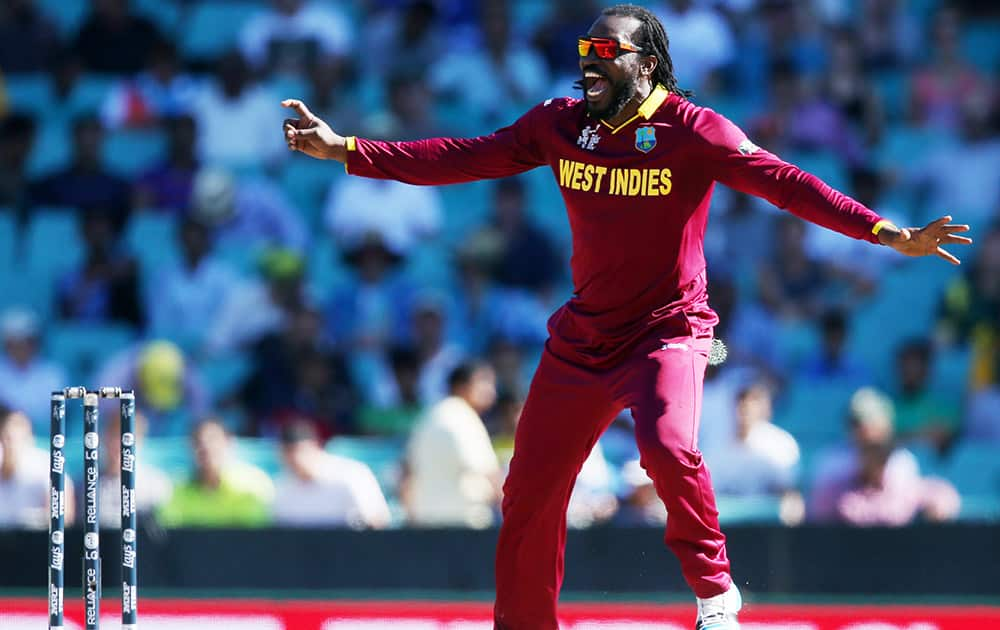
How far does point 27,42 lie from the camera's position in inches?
505

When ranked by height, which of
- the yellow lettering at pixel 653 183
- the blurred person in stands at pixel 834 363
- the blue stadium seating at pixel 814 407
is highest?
the yellow lettering at pixel 653 183

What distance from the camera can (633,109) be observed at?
215 inches

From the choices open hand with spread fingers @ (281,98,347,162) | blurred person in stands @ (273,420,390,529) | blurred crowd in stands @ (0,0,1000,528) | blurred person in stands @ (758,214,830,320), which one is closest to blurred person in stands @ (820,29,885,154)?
blurred crowd in stands @ (0,0,1000,528)

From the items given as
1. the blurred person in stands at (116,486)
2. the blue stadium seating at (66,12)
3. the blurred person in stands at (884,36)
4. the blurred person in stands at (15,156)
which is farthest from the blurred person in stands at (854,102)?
the blue stadium seating at (66,12)

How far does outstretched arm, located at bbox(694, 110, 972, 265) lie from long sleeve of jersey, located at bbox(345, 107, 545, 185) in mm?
599

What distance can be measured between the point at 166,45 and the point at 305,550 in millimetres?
5264

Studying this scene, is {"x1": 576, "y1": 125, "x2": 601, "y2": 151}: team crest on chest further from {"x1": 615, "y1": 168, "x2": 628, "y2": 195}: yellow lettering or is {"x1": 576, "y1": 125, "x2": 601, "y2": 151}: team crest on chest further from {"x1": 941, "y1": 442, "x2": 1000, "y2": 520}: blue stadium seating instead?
{"x1": 941, "y1": 442, "x2": 1000, "y2": 520}: blue stadium seating

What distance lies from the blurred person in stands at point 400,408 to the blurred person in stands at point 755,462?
6.46 ft

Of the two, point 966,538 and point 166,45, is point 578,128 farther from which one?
point 166,45

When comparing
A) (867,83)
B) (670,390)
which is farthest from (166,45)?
(670,390)

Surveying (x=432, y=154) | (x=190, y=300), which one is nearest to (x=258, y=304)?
(x=190, y=300)

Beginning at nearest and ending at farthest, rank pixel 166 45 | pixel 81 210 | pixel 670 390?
pixel 670 390, pixel 81 210, pixel 166 45

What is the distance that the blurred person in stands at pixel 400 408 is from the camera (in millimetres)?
9953

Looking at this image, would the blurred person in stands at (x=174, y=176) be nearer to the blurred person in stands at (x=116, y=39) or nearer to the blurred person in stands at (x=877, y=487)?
the blurred person in stands at (x=116, y=39)
